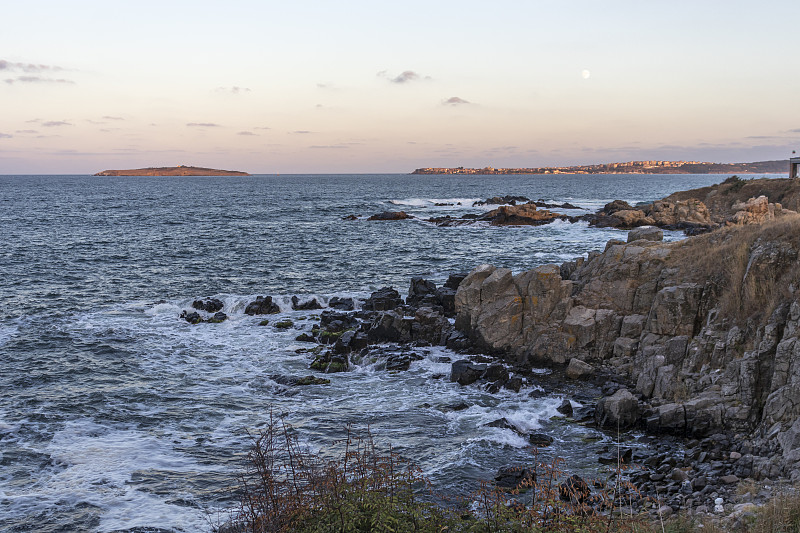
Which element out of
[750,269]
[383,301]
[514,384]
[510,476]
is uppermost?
[750,269]

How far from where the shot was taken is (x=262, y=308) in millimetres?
35469

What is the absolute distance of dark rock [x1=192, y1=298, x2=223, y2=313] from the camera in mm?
35531

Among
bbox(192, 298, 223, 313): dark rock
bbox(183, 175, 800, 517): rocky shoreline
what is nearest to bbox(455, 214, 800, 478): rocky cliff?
bbox(183, 175, 800, 517): rocky shoreline

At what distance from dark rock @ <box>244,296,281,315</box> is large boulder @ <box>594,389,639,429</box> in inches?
Answer: 865

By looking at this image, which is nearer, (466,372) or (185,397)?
(185,397)

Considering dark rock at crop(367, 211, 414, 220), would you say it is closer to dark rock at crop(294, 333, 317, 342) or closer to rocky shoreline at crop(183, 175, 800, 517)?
rocky shoreline at crop(183, 175, 800, 517)

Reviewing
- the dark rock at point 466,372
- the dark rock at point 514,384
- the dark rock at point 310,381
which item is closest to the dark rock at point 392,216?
the dark rock at point 310,381

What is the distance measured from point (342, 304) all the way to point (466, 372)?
14.1 metres

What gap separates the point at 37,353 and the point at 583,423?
24.6 m

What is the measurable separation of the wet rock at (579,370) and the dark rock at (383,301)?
1265 cm

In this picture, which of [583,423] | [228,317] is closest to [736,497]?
[583,423]

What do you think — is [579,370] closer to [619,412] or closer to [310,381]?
[619,412]

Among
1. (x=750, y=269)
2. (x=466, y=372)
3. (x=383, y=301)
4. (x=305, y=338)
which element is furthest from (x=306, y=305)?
(x=750, y=269)

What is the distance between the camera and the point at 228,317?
34.5m
